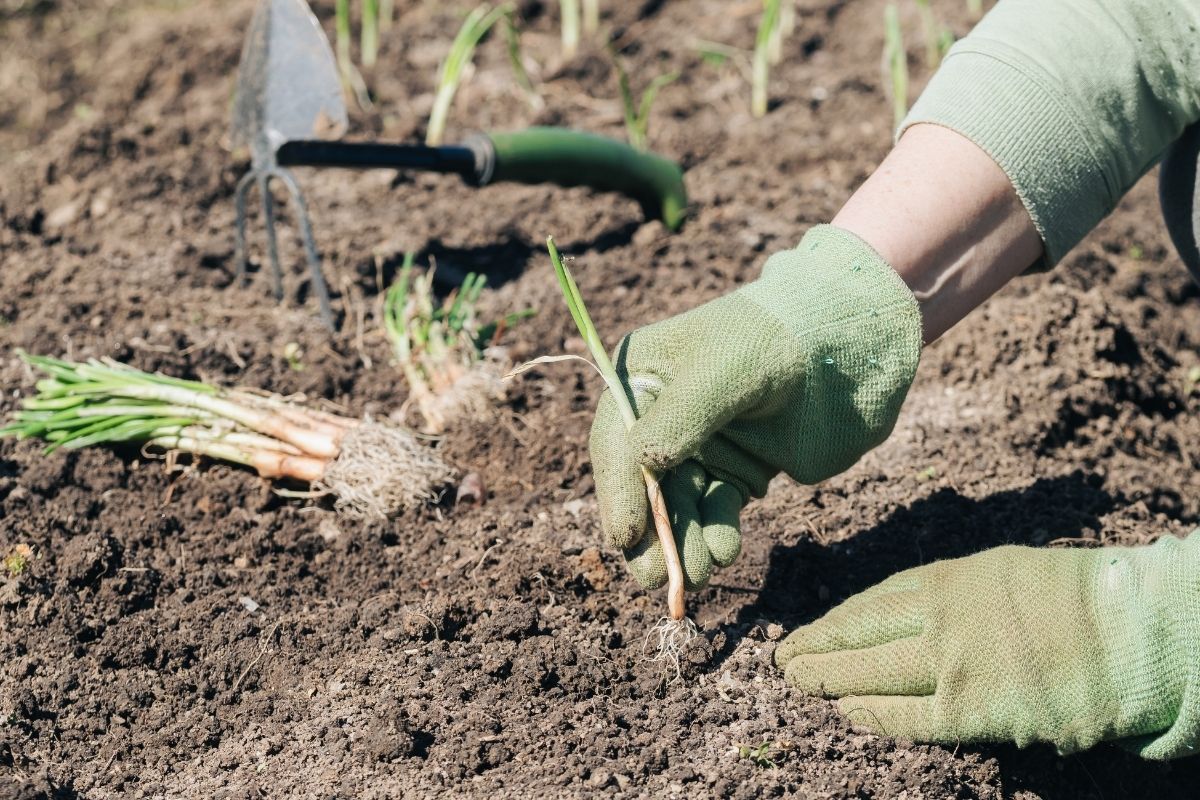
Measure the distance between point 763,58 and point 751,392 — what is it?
7.96 ft

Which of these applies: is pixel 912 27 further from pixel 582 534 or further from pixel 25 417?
pixel 25 417

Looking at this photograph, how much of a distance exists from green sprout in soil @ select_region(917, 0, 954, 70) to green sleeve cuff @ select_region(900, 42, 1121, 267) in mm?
1917

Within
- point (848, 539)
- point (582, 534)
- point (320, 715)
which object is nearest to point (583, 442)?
point (582, 534)

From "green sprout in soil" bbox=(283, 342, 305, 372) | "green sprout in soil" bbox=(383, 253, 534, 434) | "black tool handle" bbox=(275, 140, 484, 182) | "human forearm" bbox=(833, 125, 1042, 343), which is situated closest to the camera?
"human forearm" bbox=(833, 125, 1042, 343)

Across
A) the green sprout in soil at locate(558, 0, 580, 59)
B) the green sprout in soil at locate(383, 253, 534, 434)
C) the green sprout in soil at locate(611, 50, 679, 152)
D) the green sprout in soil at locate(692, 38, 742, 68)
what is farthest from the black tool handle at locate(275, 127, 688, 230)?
the green sprout in soil at locate(558, 0, 580, 59)

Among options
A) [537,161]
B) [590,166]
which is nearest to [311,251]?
[537,161]

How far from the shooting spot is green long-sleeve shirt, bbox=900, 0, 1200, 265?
2012 millimetres

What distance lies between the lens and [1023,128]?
6.57 ft

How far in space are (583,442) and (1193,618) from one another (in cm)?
125

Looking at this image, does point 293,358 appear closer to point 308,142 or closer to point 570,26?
point 308,142

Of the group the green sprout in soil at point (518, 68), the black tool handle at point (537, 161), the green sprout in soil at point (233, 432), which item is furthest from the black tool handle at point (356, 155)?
the green sprout in soil at point (518, 68)

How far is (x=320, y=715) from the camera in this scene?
6.47 feet

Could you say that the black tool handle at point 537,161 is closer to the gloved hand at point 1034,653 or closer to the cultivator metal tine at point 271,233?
the cultivator metal tine at point 271,233

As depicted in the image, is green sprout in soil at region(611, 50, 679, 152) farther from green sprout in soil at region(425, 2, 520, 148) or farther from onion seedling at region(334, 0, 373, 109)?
onion seedling at region(334, 0, 373, 109)
